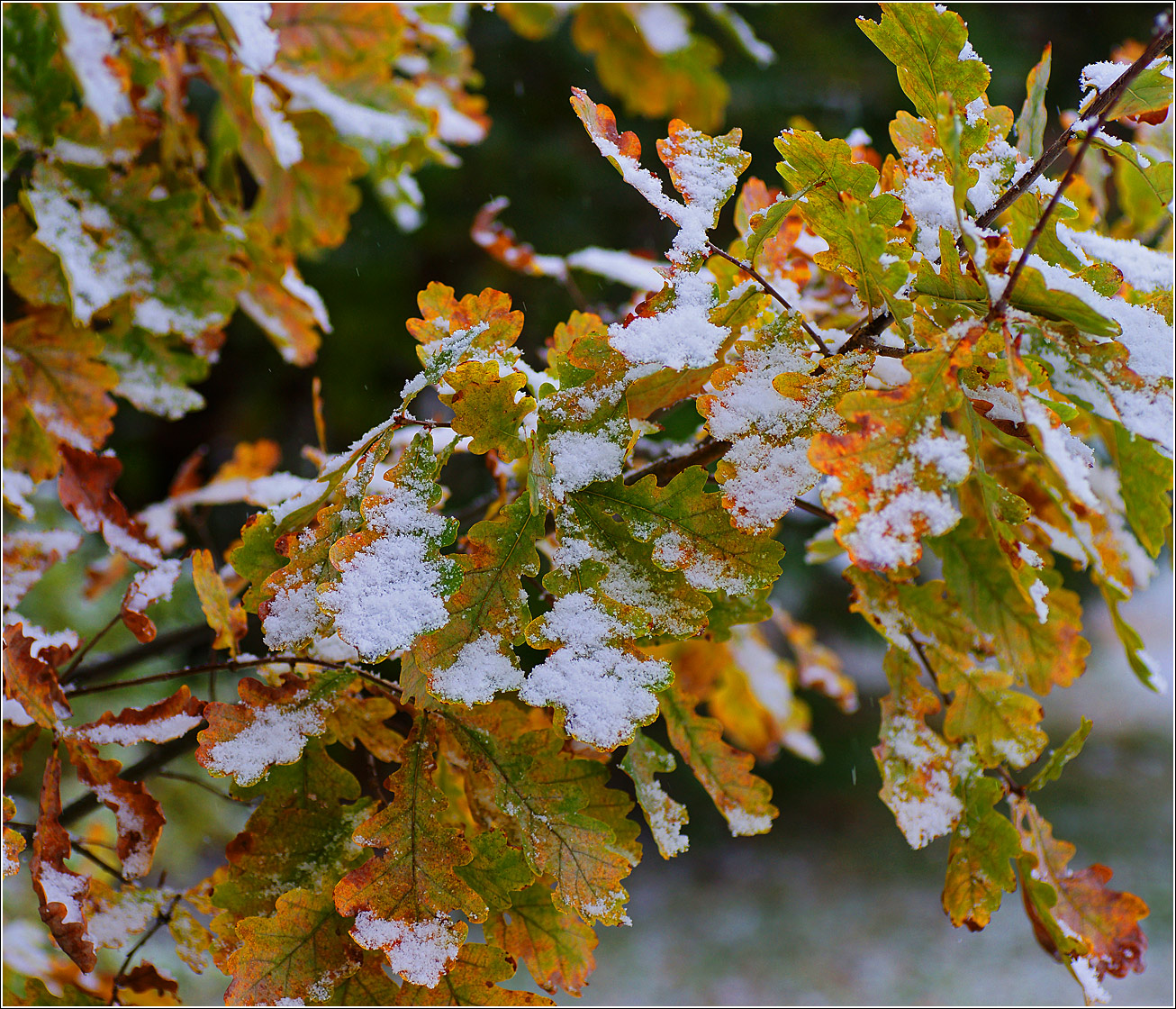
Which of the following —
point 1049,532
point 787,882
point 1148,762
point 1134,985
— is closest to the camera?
point 1049,532

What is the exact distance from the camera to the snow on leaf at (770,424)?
0.46m

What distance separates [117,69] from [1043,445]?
89cm

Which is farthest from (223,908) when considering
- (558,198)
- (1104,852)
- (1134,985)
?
(1104,852)

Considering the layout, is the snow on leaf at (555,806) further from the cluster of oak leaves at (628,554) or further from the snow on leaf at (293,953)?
the snow on leaf at (293,953)

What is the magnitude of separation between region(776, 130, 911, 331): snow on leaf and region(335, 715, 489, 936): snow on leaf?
0.39 metres

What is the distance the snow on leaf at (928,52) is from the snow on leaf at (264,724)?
1.65ft

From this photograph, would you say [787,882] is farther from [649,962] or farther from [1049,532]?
[1049,532]

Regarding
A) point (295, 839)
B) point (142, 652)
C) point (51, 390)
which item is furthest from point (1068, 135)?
point (142, 652)

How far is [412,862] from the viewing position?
51 centimetres

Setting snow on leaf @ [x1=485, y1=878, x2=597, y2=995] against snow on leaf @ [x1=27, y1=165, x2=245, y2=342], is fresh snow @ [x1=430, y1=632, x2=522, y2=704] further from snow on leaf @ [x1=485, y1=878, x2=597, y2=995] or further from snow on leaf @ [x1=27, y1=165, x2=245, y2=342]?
snow on leaf @ [x1=27, y1=165, x2=245, y2=342]

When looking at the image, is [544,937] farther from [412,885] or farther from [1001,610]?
Answer: [1001,610]

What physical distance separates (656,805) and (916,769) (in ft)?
0.66

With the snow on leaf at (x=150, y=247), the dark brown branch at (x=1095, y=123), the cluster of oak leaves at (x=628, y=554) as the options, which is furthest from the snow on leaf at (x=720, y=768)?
the snow on leaf at (x=150, y=247)

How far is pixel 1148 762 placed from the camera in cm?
551
